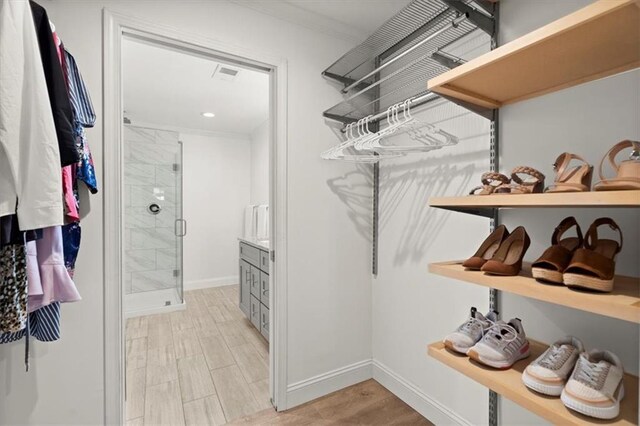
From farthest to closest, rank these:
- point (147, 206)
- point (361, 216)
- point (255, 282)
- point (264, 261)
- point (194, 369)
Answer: point (147, 206), point (255, 282), point (264, 261), point (194, 369), point (361, 216)

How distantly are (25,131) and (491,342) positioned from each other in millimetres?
1551

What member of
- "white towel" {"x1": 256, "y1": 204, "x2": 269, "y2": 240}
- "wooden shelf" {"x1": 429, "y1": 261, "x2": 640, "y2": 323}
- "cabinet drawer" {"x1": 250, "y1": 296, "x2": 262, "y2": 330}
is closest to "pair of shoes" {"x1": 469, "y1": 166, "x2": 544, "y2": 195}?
"wooden shelf" {"x1": 429, "y1": 261, "x2": 640, "y2": 323}

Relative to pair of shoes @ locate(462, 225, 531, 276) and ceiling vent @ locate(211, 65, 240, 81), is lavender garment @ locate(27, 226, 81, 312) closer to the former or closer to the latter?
pair of shoes @ locate(462, 225, 531, 276)

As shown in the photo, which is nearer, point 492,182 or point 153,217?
point 492,182

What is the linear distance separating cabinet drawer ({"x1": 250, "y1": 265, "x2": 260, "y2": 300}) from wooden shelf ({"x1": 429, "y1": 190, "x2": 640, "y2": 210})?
2.11 m

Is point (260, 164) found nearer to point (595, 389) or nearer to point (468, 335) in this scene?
point (468, 335)

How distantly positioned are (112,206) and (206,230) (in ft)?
11.2

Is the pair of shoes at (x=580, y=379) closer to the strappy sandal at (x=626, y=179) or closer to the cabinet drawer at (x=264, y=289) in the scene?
the strappy sandal at (x=626, y=179)

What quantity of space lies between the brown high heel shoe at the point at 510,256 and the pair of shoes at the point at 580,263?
0.09 m

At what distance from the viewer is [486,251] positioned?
1.12 metres

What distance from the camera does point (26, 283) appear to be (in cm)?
89

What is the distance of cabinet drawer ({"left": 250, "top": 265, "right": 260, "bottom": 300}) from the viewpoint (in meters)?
2.78

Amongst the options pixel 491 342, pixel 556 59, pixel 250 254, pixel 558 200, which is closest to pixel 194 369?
pixel 250 254

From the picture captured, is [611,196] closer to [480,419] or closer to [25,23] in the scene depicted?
[480,419]
